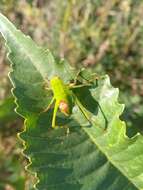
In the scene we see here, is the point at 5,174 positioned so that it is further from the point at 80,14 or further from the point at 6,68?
the point at 80,14

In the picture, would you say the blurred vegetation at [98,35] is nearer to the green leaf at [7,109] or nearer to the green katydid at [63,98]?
the green leaf at [7,109]

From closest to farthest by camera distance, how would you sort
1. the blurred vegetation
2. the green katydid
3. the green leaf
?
the green katydid < the green leaf < the blurred vegetation

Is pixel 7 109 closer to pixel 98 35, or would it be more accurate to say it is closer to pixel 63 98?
pixel 63 98

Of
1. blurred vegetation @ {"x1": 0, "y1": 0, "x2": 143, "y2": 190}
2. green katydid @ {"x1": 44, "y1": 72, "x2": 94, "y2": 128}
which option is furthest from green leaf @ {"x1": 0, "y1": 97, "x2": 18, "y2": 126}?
blurred vegetation @ {"x1": 0, "y1": 0, "x2": 143, "y2": 190}

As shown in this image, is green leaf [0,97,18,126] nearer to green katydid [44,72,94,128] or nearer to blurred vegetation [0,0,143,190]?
green katydid [44,72,94,128]

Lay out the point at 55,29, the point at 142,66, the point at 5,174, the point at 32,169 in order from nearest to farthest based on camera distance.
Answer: the point at 32,169 < the point at 5,174 < the point at 55,29 < the point at 142,66

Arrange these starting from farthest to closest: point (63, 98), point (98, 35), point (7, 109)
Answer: point (98, 35) < point (7, 109) < point (63, 98)

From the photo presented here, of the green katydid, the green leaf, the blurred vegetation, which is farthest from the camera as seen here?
the blurred vegetation

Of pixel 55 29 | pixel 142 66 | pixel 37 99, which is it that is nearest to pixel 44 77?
pixel 37 99

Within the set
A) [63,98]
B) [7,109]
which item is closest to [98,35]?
[7,109]
